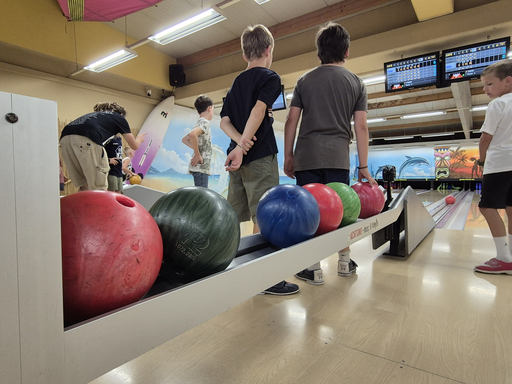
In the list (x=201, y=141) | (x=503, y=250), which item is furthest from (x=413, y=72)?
(x=201, y=141)

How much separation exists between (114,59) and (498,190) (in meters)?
5.11

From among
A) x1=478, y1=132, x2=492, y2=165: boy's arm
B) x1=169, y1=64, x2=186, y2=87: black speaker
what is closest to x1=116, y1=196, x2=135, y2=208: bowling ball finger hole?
x1=478, y1=132, x2=492, y2=165: boy's arm

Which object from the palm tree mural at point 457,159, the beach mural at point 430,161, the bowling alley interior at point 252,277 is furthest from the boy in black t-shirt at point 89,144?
the palm tree mural at point 457,159

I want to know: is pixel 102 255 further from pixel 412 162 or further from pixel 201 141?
pixel 412 162

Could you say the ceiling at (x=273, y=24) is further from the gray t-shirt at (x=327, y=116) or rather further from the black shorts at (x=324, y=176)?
the black shorts at (x=324, y=176)

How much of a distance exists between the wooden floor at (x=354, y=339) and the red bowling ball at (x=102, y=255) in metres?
0.51

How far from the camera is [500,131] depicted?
1.86 metres

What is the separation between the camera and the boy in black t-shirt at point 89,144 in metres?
2.00

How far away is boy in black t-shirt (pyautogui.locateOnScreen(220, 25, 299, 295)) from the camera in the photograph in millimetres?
Result: 1399

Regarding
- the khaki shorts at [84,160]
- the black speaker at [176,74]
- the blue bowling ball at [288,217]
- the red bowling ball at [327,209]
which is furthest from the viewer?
the black speaker at [176,74]

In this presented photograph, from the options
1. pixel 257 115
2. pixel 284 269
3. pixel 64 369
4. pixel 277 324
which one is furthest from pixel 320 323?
pixel 64 369

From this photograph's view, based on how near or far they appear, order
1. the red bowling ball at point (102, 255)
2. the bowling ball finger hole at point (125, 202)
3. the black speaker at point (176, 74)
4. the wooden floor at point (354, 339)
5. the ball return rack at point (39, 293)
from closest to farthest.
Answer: the ball return rack at point (39, 293) → the red bowling ball at point (102, 255) → the bowling ball finger hole at point (125, 202) → the wooden floor at point (354, 339) → the black speaker at point (176, 74)

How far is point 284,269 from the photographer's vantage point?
89 centimetres

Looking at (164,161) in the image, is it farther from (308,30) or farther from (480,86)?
(480,86)
